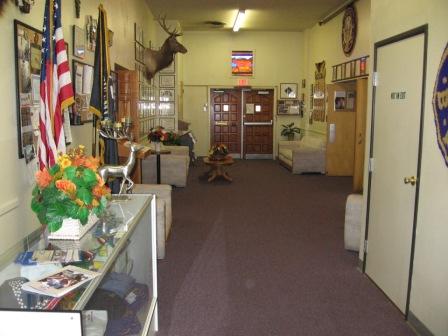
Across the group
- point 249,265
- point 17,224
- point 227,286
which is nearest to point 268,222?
point 249,265

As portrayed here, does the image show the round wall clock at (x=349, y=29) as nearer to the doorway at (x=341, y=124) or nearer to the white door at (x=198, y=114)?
the doorway at (x=341, y=124)

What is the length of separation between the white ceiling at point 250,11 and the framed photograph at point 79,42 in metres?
4.83

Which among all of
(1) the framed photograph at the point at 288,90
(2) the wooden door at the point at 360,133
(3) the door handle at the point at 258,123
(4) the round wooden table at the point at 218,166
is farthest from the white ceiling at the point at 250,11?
(4) the round wooden table at the point at 218,166

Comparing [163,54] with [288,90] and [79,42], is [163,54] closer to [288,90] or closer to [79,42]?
[288,90]

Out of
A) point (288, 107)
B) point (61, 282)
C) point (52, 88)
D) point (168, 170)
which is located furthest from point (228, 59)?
point (61, 282)

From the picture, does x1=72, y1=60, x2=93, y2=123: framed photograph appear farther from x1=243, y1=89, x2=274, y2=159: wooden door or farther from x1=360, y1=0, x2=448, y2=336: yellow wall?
x1=243, y1=89, x2=274, y2=159: wooden door

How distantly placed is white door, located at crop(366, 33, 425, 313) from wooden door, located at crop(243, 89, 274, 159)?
29.2ft

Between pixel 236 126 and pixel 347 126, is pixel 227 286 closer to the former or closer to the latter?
pixel 347 126

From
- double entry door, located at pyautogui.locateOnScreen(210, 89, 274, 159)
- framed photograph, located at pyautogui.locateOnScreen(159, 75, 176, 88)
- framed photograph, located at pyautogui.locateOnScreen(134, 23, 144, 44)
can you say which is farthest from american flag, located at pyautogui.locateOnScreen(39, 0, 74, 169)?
double entry door, located at pyautogui.locateOnScreen(210, 89, 274, 159)

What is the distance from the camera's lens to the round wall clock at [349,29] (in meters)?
8.44

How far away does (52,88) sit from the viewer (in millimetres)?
2816

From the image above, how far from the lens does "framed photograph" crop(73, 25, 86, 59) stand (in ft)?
13.4

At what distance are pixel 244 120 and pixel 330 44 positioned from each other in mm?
3540

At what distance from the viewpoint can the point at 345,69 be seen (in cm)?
886
